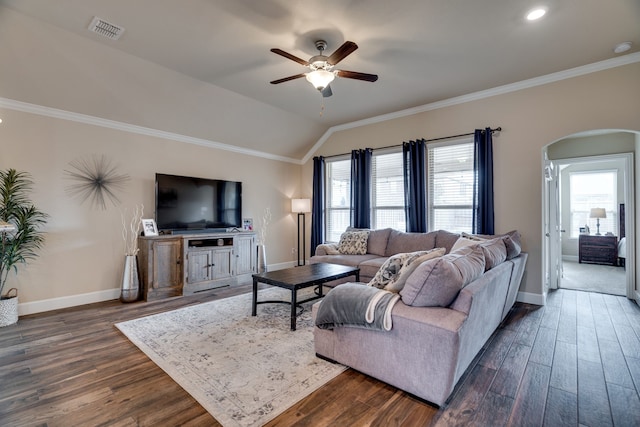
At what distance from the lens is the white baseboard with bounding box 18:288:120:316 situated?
12.1 ft

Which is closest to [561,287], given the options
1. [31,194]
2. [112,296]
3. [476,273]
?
[476,273]

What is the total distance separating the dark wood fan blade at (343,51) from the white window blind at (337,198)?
3515mm

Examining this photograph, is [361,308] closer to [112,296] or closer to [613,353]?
[613,353]

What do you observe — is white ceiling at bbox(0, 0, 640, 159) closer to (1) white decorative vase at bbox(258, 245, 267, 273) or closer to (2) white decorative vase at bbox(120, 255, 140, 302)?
(2) white decorative vase at bbox(120, 255, 140, 302)

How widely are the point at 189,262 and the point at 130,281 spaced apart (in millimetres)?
790

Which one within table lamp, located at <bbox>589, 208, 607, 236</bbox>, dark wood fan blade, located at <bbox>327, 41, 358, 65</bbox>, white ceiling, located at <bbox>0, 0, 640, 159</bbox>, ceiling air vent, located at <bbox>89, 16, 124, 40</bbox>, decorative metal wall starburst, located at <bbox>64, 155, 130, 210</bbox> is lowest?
table lamp, located at <bbox>589, 208, 607, 236</bbox>

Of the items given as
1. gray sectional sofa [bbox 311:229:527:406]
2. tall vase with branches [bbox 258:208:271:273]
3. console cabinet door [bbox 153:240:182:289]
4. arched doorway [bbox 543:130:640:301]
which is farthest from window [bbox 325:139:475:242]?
console cabinet door [bbox 153:240:182:289]

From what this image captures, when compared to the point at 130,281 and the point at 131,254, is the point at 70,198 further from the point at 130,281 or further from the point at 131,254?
the point at 130,281

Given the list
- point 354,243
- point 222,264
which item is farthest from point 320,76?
point 222,264

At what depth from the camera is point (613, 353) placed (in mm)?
2674

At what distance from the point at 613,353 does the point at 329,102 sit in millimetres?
4631

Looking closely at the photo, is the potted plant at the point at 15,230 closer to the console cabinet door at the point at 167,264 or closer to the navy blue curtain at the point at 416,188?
the console cabinet door at the point at 167,264

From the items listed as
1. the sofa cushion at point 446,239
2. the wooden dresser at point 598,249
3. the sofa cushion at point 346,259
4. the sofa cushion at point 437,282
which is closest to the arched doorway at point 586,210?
the wooden dresser at point 598,249

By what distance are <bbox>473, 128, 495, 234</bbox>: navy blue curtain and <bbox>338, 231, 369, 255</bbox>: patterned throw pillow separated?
1737 millimetres
